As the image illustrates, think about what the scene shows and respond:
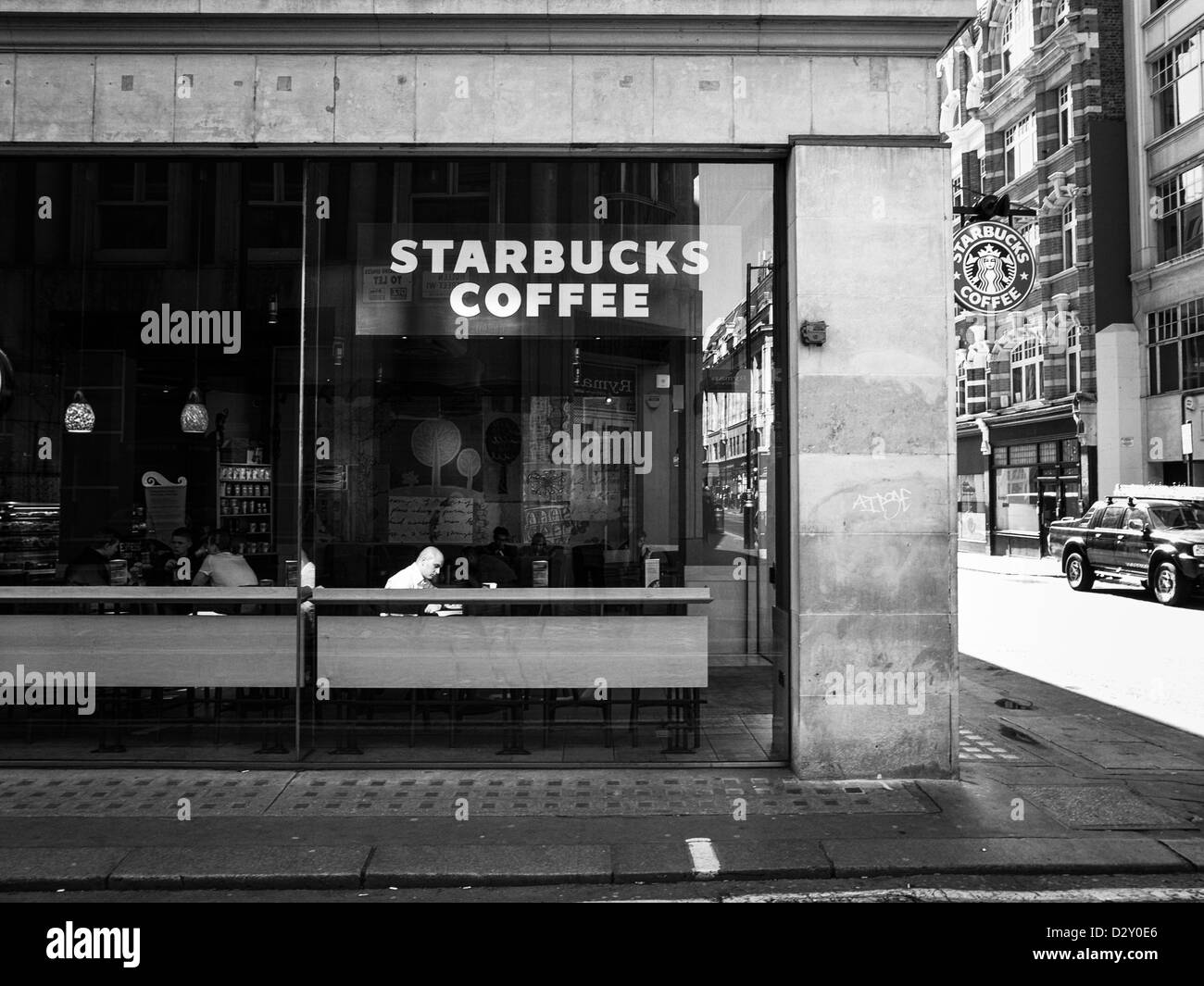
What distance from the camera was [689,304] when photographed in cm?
818

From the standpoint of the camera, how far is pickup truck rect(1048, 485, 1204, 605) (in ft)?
60.8

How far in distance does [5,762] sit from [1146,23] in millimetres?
35456

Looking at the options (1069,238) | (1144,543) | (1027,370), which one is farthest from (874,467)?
(1027,370)

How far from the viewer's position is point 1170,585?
18734 mm

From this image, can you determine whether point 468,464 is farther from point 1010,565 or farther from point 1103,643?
point 1010,565

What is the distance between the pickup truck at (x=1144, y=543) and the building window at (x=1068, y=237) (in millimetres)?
13484

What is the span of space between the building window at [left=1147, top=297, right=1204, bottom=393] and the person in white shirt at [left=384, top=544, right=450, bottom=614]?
2659 cm

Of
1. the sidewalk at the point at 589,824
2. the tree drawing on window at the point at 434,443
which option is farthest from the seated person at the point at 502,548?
the sidewalk at the point at 589,824

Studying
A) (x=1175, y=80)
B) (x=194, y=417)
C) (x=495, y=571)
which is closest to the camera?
(x=495, y=571)

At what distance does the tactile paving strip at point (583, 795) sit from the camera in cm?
622

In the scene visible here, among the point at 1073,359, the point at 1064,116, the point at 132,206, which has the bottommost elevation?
the point at 132,206

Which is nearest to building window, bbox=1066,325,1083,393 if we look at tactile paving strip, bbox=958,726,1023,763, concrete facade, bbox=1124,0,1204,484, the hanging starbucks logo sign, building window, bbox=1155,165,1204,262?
concrete facade, bbox=1124,0,1204,484

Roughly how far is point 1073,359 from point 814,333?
1156 inches
